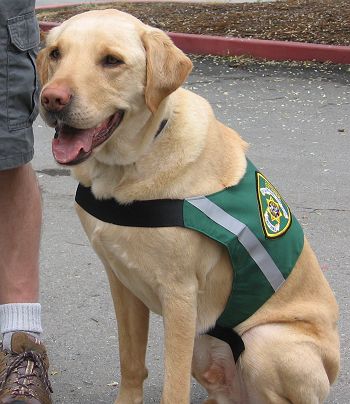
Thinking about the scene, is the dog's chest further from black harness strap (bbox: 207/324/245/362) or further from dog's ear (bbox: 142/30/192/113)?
dog's ear (bbox: 142/30/192/113)

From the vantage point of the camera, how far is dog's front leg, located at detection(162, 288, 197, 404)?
2.97 meters

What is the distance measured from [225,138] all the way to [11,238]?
41.1 inches

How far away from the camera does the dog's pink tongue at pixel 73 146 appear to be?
2791 millimetres

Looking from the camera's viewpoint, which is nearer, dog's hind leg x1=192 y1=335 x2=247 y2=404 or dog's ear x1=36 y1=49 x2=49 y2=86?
dog's ear x1=36 y1=49 x2=49 y2=86

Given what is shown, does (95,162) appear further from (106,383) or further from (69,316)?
(69,316)

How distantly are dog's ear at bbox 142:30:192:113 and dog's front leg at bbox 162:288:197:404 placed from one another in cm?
63

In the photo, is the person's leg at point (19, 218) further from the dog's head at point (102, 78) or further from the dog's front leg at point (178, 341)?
the dog's front leg at point (178, 341)

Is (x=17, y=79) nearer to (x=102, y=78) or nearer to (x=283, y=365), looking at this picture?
(x=102, y=78)

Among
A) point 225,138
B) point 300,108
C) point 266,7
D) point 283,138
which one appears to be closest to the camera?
point 225,138

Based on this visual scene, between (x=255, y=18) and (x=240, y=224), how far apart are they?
791 cm

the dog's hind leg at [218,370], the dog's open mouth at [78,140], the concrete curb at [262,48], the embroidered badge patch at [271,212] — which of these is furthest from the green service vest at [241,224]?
the concrete curb at [262,48]

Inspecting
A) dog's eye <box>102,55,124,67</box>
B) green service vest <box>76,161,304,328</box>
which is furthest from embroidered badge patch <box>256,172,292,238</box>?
dog's eye <box>102,55,124,67</box>

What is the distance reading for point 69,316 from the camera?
420cm

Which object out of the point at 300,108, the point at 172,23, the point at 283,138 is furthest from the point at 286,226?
the point at 172,23
